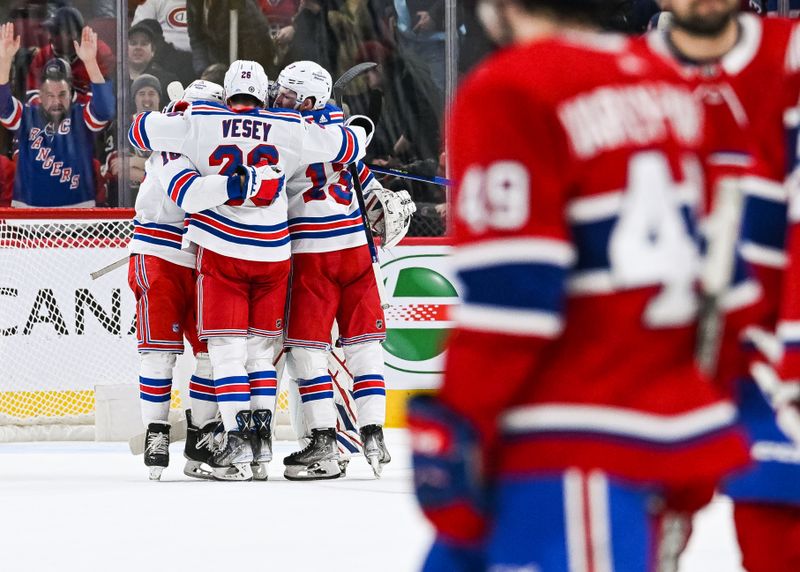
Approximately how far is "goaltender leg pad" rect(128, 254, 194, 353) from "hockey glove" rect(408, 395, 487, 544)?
4140 millimetres

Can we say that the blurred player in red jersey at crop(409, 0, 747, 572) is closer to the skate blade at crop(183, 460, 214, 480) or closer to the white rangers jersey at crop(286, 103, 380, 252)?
the white rangers jersey at crop(286, 103, 380, 252)

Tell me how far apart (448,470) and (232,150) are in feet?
13.2

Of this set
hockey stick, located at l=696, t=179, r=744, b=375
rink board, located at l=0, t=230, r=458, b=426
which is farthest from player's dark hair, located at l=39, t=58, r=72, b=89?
hockey stick, located at l=696, t=179, r=744, b=375

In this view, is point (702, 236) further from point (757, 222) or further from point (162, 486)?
point (162, 486)

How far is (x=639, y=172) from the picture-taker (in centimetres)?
125

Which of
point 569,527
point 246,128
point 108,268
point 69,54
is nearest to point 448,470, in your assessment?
point 569,527

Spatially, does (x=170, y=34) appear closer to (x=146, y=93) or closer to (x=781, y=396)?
(x=146, y=93)

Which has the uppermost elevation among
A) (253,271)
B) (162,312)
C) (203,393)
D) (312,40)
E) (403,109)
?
(312,40)

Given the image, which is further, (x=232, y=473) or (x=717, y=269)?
(x=232, y=473)

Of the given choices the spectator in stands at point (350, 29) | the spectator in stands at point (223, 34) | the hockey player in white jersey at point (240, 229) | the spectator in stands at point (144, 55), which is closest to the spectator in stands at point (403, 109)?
the spectator in stands at point (350, 29)

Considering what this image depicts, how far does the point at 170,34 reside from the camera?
7.73m

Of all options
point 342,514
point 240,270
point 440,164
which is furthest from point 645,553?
point 440,164

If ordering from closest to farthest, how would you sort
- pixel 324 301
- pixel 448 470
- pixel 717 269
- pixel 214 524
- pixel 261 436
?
pixel 448 470
pixel 717 269
pixel 214 524
pixel 261 436
pixel 324 301

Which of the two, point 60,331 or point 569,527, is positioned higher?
point 569,527
